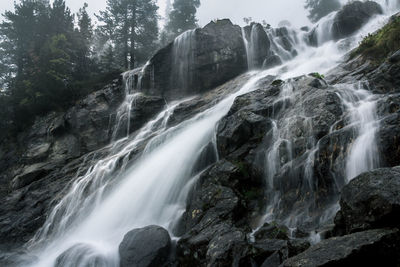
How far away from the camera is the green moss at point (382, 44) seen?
12.7 meters

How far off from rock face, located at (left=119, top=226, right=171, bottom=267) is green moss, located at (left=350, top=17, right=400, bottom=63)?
1148 cm

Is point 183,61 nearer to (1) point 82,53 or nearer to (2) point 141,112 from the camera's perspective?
(2) point 141,112

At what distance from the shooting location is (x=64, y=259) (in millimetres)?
8047

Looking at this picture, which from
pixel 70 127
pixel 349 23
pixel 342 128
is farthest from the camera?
pixel 349 23

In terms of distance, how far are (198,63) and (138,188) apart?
44.2 feet

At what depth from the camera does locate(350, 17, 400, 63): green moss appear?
12727mm

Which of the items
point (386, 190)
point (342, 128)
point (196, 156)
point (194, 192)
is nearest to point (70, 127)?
point (196, 156)

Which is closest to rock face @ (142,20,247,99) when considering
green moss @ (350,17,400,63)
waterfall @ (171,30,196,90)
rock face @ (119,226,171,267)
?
waterfall @ (171,30,196,90)

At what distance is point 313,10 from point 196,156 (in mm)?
47325

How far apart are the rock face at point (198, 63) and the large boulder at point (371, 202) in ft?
58.0

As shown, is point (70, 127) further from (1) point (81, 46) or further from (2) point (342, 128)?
(2) point (342, 128)

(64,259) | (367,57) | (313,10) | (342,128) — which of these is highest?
(313,10)

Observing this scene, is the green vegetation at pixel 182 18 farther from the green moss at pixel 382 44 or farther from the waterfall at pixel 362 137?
the waterfall at pixel 362 137

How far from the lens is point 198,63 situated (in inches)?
884
